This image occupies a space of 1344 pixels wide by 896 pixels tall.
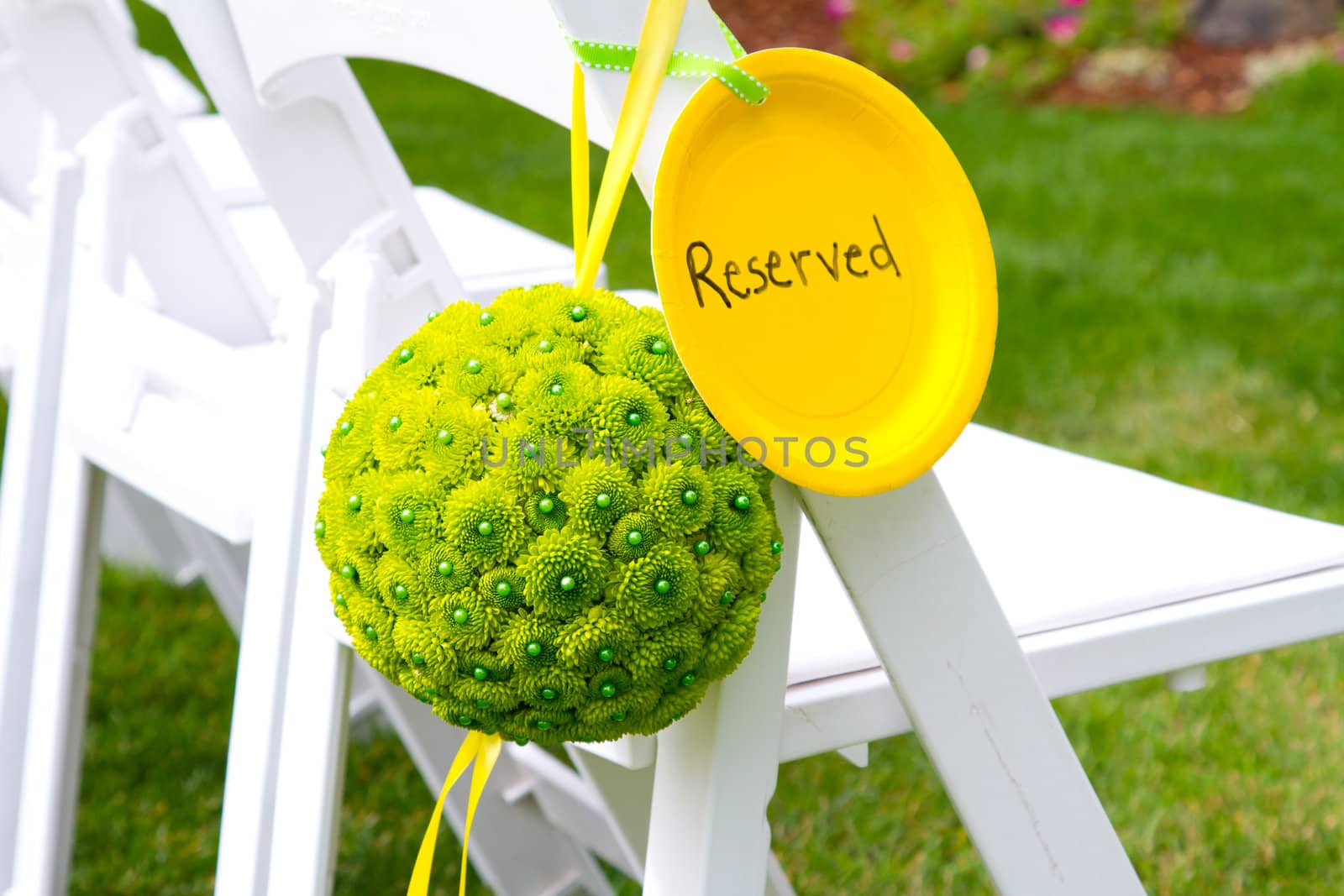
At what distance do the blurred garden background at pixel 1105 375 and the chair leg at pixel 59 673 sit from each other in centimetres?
54

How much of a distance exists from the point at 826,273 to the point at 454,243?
1160mm

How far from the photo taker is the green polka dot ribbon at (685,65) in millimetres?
631

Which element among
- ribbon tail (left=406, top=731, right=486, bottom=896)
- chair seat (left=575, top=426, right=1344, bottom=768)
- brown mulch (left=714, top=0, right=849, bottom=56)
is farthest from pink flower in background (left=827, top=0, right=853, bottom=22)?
ribbon tail (left=406, top=731, right=486, bottom=896)

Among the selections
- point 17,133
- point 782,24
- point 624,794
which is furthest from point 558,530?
point 782,24

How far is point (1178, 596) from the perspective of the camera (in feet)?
3.14

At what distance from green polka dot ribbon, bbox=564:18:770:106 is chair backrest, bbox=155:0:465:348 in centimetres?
37

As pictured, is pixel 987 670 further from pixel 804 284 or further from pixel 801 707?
pixel 804 284

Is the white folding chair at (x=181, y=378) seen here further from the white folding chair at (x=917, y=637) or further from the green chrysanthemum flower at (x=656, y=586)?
the green chrysanthemum flower at (x=656, y=586)

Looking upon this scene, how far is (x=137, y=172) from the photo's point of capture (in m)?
1.33

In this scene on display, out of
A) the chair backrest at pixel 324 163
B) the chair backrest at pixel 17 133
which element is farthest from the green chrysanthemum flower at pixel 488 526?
the chair backrest at pixel 17 133

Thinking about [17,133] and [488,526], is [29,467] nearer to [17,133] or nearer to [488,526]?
[17,133]

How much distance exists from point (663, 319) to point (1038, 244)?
10.1 ft

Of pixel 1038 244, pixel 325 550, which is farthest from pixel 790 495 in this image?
pixel 1038 244

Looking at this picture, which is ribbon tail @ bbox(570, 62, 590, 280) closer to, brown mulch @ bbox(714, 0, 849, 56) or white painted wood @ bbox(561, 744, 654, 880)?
white painted wood @ bbox(561, 744, 654, 880)
